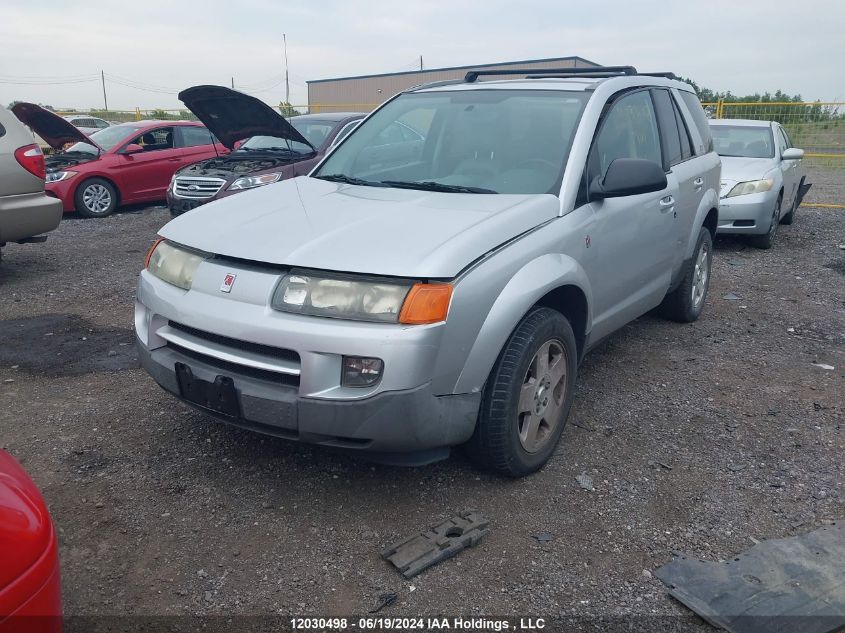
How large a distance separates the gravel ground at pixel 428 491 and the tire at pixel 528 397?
0.16 meters

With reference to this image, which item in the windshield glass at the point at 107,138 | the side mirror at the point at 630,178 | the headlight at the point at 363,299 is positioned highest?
the side mirror at the point at 630,178

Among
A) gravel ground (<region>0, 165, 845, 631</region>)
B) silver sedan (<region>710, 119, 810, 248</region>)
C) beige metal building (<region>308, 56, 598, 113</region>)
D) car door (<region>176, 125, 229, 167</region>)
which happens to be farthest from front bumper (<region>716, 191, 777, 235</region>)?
beige metal building (<region>308, 56, 598, 113</region>)

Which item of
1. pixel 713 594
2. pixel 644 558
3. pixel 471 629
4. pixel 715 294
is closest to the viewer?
pixel 471 629

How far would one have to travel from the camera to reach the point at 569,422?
155 inches

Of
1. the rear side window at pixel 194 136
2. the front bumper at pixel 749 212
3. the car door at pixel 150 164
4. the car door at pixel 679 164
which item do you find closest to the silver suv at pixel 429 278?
the car door at pixel 679 164

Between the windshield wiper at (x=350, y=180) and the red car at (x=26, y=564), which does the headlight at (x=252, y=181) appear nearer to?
the windshield wiper at (x=350, y=180)

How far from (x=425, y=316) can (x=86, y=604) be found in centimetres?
157

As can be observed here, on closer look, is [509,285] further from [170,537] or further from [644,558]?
[170,537]

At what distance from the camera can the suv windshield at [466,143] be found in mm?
3635

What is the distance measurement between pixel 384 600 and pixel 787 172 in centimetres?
882

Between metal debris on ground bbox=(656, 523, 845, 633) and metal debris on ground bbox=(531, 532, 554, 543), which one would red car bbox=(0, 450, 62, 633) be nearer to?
metal debris on ground bbox=(531, 532, 554, 543)

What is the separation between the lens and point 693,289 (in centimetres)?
555

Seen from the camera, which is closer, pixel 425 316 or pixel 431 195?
pixel 425 316

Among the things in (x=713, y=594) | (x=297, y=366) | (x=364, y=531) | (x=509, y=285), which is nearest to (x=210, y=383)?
(x=297, y=366)
